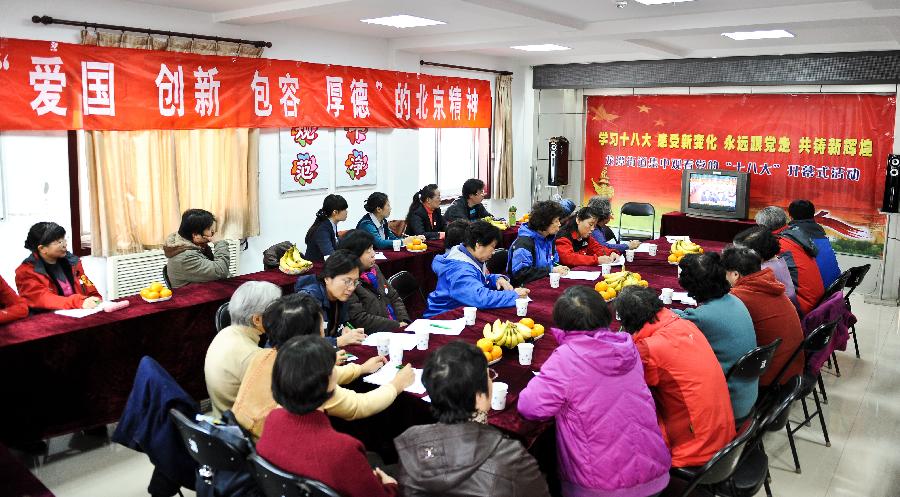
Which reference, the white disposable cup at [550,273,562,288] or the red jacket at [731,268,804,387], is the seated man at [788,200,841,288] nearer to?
the red jacket at [731,268,804,387]

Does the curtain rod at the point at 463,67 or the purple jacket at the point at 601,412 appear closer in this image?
the purple jacket at the point at 601,412

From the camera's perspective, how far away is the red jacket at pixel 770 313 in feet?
12.2

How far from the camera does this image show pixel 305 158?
24.2 feet

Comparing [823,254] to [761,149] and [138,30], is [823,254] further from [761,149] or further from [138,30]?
[138,30]

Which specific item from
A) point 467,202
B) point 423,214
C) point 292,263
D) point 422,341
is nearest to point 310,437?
point 422,341

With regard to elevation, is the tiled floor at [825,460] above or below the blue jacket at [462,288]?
below

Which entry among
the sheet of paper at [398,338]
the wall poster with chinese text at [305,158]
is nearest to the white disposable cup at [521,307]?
the sheet of paper at [398,338]

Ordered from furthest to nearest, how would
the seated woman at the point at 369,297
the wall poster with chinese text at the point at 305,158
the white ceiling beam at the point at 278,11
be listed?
the wall poster with chinese text at the point at 305,158 → the white ceiling beam at the point at 278,11 → the seated woman at the point at 369,297

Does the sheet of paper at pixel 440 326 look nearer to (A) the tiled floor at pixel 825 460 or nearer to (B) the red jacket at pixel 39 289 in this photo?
(A) the tiled floor at pixel 825 460

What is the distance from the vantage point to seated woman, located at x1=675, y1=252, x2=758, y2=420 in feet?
10.9

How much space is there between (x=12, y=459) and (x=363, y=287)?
1985 millimetres

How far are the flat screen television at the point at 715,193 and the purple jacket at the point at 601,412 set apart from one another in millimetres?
6974

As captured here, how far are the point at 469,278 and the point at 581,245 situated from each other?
1947mm

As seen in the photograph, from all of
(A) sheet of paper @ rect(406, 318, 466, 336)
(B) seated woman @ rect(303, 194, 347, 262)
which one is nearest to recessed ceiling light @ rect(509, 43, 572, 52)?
(B) seated woman @ rect(303, 194, 347, 262)
